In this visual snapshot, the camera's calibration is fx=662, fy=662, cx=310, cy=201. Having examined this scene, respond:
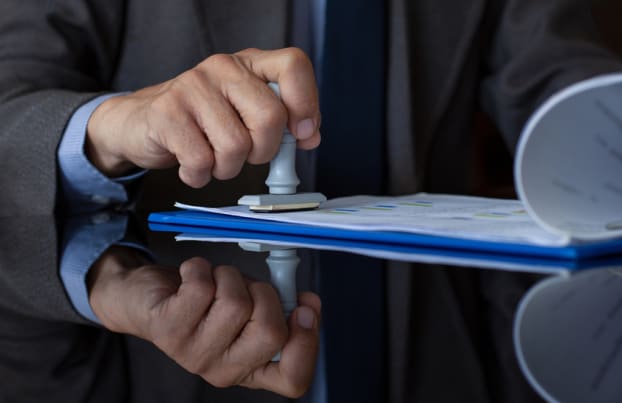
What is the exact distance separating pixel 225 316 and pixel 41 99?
61 cm

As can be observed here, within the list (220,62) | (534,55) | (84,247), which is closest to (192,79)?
(220,62)

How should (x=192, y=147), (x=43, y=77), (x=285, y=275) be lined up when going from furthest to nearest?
(x=43, y=77), (x=192, y=147), (x=285, y=275)

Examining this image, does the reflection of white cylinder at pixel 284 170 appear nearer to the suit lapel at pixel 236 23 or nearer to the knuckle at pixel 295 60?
the knuckle at pixel 295 60

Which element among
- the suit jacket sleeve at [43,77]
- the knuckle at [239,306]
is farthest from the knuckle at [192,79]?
the knuckle at [239,306]

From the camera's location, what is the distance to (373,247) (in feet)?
1.56

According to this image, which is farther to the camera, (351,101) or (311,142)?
(351,101)

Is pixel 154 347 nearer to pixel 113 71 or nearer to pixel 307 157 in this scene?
pixel 307 157

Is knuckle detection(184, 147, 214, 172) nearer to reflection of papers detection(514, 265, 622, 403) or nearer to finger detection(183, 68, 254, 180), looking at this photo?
finger detection(183, 68, 254, 180)

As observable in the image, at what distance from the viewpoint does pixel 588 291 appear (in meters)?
0.35

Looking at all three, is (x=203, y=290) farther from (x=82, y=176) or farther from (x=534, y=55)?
(x=534, y=55)

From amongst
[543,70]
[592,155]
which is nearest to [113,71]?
[543,70]

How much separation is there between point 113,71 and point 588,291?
3.20ft

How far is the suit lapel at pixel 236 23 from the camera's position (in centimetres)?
102

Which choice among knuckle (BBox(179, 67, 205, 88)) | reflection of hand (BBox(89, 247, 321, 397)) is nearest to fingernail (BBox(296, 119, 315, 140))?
knuckle (BBox(179, 67, 205, 88))
